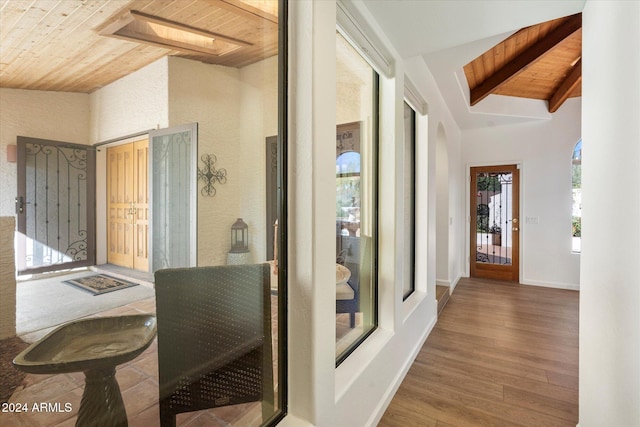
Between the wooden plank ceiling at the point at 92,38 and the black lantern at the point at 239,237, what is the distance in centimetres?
53

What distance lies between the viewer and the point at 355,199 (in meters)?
1.91

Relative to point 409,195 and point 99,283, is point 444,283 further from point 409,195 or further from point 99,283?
point 99,283

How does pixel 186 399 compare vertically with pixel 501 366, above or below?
above

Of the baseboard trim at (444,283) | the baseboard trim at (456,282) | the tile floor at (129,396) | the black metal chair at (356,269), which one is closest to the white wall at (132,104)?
the tile floor at (129,396)

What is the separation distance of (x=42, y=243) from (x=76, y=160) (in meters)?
0.19

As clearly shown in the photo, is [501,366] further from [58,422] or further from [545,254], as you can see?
[545,254]

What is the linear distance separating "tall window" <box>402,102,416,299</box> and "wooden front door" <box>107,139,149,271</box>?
250 centimetres

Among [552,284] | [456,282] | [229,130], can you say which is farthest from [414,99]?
[552,284]

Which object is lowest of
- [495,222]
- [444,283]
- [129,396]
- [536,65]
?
[444,283]

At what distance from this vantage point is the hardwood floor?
1928mm

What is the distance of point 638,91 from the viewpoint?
3.67 ft

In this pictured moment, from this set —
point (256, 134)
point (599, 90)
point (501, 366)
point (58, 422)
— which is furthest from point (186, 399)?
point (501, 366)

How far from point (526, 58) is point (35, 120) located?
173 inches

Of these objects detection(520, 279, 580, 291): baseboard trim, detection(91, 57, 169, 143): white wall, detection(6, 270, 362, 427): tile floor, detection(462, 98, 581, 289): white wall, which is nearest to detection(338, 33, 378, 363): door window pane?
detection(6, 270, 362, 427): tile floor
